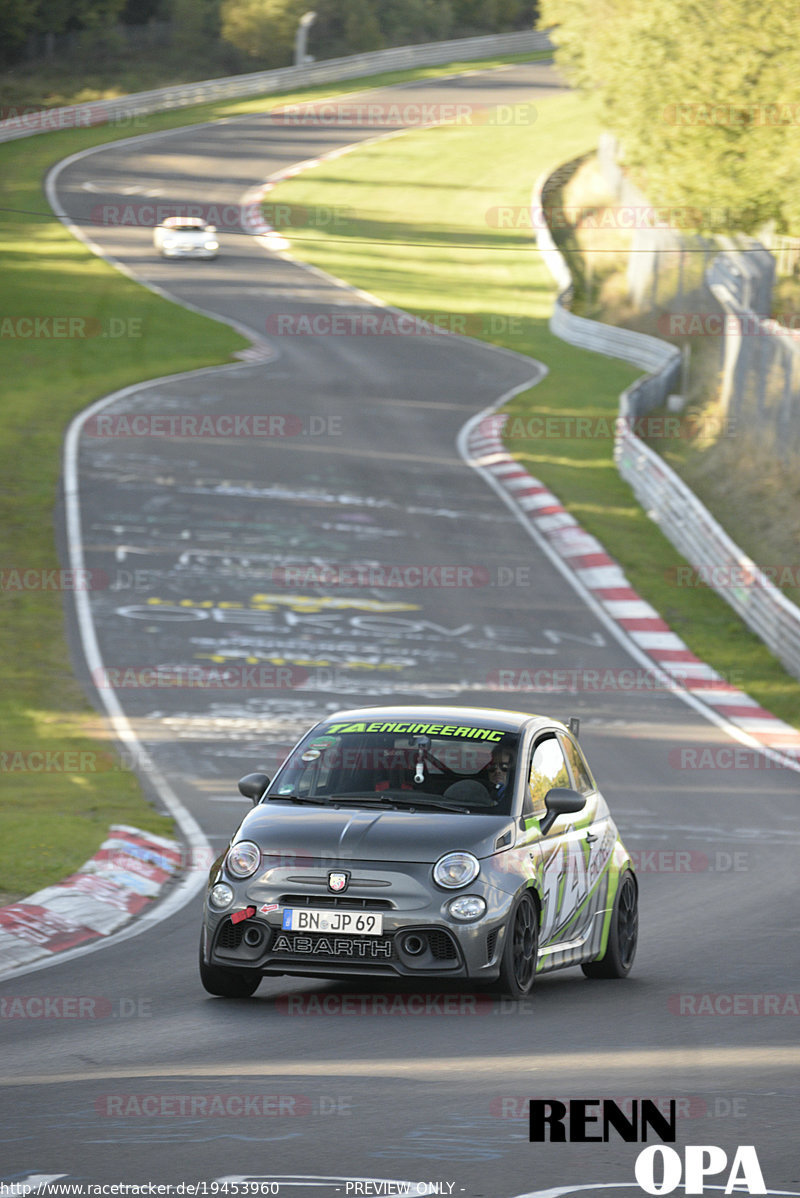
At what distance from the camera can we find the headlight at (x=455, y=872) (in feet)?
28.8

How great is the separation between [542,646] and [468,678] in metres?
2.30

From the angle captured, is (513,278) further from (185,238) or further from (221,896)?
(221,896)

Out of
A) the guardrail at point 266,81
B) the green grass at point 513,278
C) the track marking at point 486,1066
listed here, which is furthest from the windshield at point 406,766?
the guardrail at point 266,81

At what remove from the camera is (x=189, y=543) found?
1122 inches

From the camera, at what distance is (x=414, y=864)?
28.9ft

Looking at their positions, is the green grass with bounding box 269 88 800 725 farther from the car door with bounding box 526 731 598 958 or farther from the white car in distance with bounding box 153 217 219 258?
the car door with bounding box 526 731 598 958

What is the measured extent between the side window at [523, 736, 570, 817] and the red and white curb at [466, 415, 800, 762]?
9.87 m

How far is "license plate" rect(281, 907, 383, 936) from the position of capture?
872 cm

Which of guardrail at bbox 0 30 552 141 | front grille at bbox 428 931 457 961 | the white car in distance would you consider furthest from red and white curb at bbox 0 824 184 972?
guardrail at bbox 0 30 552 141

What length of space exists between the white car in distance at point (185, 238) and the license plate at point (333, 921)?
51.6m

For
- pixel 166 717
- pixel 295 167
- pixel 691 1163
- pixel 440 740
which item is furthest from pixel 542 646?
pixel 295 167

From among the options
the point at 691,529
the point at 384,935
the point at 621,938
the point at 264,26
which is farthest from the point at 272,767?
the point at 264,26

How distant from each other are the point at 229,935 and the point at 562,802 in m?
1.87

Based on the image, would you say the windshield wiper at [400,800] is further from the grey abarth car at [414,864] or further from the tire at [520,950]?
the tire at [520,950]
